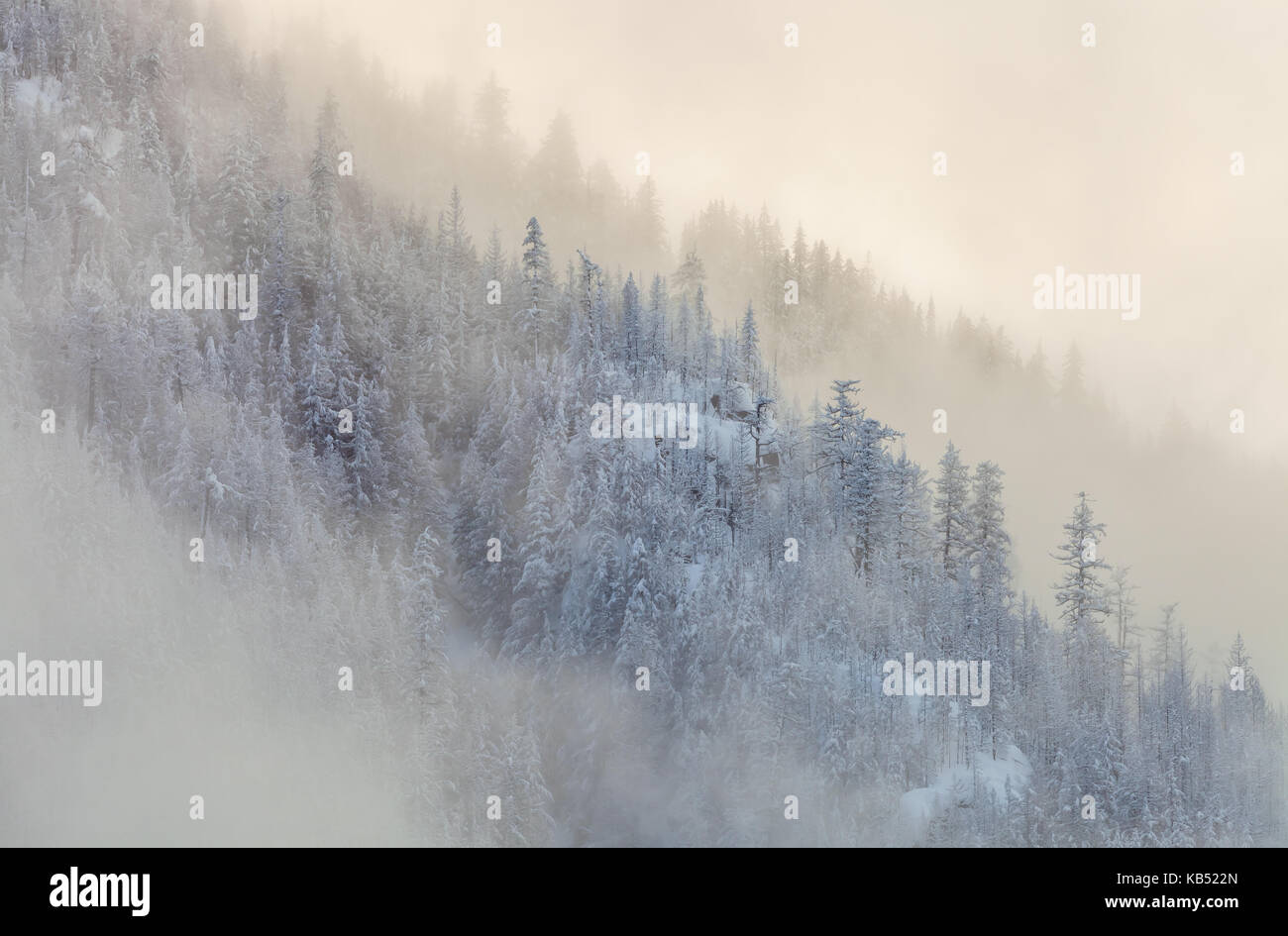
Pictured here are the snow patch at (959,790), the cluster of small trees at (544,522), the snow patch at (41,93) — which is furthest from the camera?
the snow patch at (41,93)

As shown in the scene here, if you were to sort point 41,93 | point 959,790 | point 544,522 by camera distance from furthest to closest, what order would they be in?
point 41,93, point 544,522, point 959,790

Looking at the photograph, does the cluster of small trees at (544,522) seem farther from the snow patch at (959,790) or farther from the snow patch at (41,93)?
the snow patch at (959,790)

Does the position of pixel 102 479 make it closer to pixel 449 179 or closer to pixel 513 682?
pixel 513 682

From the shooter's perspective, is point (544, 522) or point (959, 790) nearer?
point (959, 790)

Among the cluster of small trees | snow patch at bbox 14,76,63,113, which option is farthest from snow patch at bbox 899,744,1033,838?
snow patch at bbox 14,76,63,113

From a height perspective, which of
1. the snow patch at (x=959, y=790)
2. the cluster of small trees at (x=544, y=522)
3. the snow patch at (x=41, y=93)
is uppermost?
the snow patch at (x=41, y=93)

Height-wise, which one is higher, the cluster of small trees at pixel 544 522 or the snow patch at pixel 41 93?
the snow patch at pixel 41 93

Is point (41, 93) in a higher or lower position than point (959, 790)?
higher

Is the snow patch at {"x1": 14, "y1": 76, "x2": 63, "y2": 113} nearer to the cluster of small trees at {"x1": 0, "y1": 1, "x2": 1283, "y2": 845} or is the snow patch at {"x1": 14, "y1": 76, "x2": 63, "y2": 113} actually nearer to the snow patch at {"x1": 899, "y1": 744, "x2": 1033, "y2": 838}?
the cluster of small trees at {"x1": 0, "y1": 1, "x2": 1283, "y2": 845}

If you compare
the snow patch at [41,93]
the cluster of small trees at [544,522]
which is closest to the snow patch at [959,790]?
the cluster of small trees at [544,522]

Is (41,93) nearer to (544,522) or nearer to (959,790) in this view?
(544,522)

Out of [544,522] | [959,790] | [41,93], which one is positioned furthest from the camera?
[41,93]

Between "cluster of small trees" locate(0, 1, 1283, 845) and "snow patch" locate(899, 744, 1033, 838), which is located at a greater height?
"cluster of small trees" locate(0, 1, 1283, 845)

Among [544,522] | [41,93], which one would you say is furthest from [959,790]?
[41,93]
